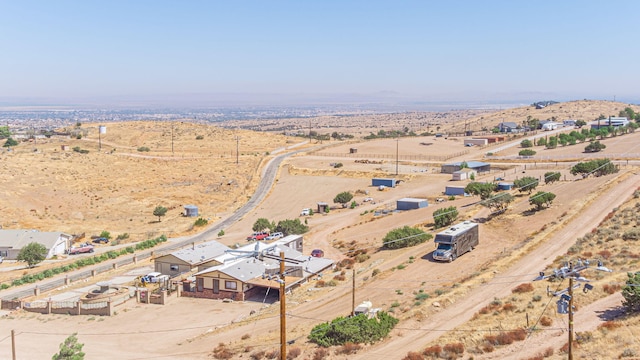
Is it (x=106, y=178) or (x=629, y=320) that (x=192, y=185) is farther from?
(x=629, y=320)

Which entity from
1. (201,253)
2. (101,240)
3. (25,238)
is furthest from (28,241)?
(201,253)

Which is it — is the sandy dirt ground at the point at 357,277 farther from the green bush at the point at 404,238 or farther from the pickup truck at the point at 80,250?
the pickup truck at the point at 80,250

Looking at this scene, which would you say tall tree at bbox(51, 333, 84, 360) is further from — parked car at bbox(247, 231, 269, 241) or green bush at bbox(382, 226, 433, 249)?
parked car at bbox(247, 231, 269, 241)

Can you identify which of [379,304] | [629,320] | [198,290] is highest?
[629,320]

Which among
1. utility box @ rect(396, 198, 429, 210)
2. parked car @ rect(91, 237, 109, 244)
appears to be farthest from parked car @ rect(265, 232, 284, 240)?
parked car @ rect(91, 237, 109, 244)

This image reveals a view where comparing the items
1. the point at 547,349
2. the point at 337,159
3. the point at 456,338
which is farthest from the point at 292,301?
the point at 337,159

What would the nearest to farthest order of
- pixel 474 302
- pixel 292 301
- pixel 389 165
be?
pixel 474 302 → pixel 292 301 → pixel 389 165
